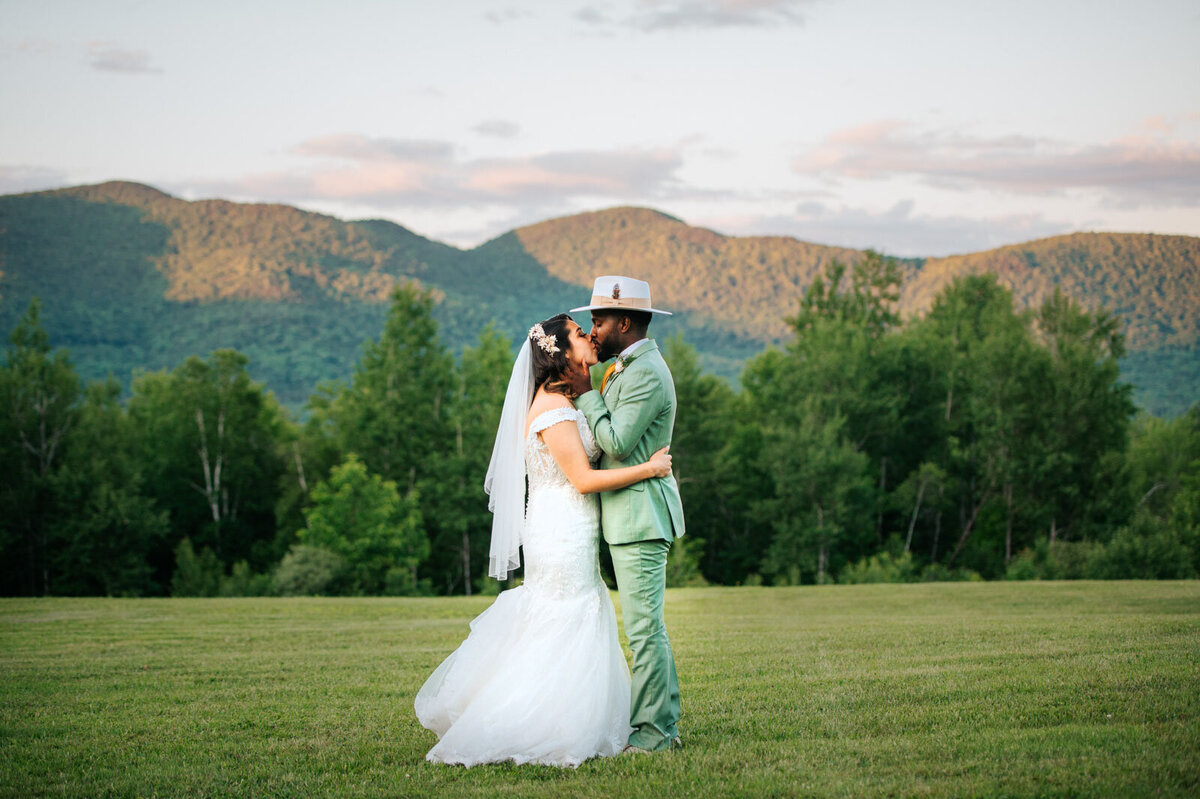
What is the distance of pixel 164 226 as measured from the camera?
185 metres

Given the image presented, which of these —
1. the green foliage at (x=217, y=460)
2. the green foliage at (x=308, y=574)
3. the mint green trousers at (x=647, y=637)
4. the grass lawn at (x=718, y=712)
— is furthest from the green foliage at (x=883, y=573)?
the mint green trousers at (x=647, y=637)

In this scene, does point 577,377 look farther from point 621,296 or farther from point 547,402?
point 621,296

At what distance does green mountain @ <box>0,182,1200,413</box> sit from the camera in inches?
3765

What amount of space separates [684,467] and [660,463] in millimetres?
42837

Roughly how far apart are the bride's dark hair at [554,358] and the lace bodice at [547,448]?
185 mm

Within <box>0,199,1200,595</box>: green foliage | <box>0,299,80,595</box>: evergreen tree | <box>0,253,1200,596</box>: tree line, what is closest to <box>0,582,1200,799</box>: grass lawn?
<box>0,253,1200,596</box>: tree line

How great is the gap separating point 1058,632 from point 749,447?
134ft

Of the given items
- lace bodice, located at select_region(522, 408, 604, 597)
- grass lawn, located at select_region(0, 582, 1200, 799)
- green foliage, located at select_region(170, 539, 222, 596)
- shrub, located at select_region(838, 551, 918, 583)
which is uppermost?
lace bodice, located at select_region(522, 408, 604, 597)

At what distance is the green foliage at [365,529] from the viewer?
1542 inches

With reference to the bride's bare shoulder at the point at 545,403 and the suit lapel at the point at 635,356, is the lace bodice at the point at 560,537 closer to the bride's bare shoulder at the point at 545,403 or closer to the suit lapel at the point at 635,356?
the bride's bare shoulder at the point at 545,403

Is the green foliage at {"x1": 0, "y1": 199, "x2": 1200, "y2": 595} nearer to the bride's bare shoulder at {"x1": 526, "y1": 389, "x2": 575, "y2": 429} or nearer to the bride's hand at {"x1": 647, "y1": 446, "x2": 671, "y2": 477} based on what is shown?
the bride's bare shoulder at {"x1": 526, "y1": 389, "x2": 575, "y2": 429}

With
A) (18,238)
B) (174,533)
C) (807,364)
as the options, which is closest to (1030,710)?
(807,364)

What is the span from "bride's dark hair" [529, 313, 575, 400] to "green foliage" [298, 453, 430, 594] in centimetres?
3218

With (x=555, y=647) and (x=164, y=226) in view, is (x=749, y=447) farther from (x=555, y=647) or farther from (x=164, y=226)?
(x=164, y=226)
